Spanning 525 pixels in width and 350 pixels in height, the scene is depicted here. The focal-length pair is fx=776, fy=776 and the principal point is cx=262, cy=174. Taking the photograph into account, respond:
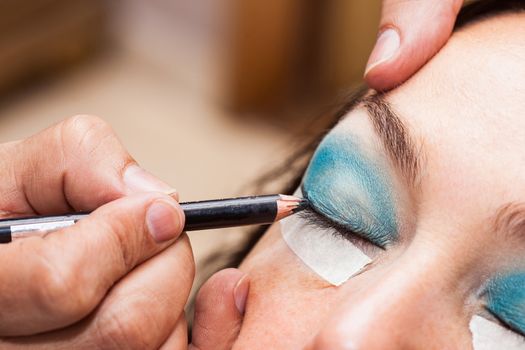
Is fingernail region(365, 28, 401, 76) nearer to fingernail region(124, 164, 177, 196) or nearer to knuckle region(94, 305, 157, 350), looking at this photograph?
fingernail region(124, 164, 177, 196)

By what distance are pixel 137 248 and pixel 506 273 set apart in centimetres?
37

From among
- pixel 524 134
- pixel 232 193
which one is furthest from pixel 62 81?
pixel 524 134

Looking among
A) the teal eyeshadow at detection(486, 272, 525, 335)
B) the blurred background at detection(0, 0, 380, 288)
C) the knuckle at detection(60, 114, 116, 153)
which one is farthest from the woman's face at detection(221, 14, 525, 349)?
the blurred background at detection(0, 0, 380, 288)

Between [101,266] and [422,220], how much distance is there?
1.07 feet

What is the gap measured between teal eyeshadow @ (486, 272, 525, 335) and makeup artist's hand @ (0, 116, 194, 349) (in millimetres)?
311

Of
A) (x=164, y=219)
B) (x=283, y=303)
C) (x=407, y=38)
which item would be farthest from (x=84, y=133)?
(x=407, y=38)

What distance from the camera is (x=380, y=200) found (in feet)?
2.82

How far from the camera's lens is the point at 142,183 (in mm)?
825

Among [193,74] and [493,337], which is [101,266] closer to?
[493,337]

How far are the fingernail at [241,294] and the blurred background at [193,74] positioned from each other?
51.3 inches

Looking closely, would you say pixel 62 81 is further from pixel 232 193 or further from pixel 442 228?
pixel 442 228

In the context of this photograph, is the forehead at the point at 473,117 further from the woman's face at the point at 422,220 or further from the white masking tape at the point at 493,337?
the white masking tape at the point at 493,337

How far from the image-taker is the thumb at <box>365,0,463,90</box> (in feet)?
2.96

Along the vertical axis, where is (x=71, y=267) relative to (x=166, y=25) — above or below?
above
